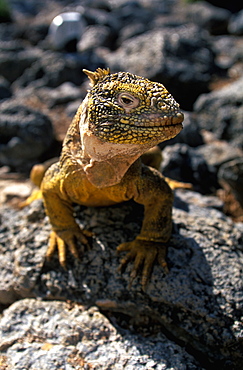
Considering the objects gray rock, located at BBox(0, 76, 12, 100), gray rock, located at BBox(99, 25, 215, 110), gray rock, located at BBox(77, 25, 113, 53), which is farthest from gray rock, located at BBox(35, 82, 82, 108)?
gray rock, located at BBox(77, 25, 113, 53)

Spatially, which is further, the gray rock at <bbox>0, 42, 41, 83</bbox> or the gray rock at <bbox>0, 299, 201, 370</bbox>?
the gray rock at <bbox>0, 42, 41, 83</bbox>

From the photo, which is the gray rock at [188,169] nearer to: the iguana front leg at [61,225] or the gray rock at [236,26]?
the iguana front leg at [61,225]

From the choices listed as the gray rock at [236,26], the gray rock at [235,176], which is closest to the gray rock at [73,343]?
the gray rock at [235,176]

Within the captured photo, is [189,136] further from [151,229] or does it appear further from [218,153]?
[151,229]

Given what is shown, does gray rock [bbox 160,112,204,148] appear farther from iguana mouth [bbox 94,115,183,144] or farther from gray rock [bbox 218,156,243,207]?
iguana mouth [bbox 94,115,183,144]

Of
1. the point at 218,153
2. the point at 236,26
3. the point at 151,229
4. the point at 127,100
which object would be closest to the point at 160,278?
the point at 151,229

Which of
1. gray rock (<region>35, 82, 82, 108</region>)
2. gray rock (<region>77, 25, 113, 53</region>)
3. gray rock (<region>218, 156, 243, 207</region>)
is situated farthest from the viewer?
gray rock (<region>77, 25, 113, 53</region>)
